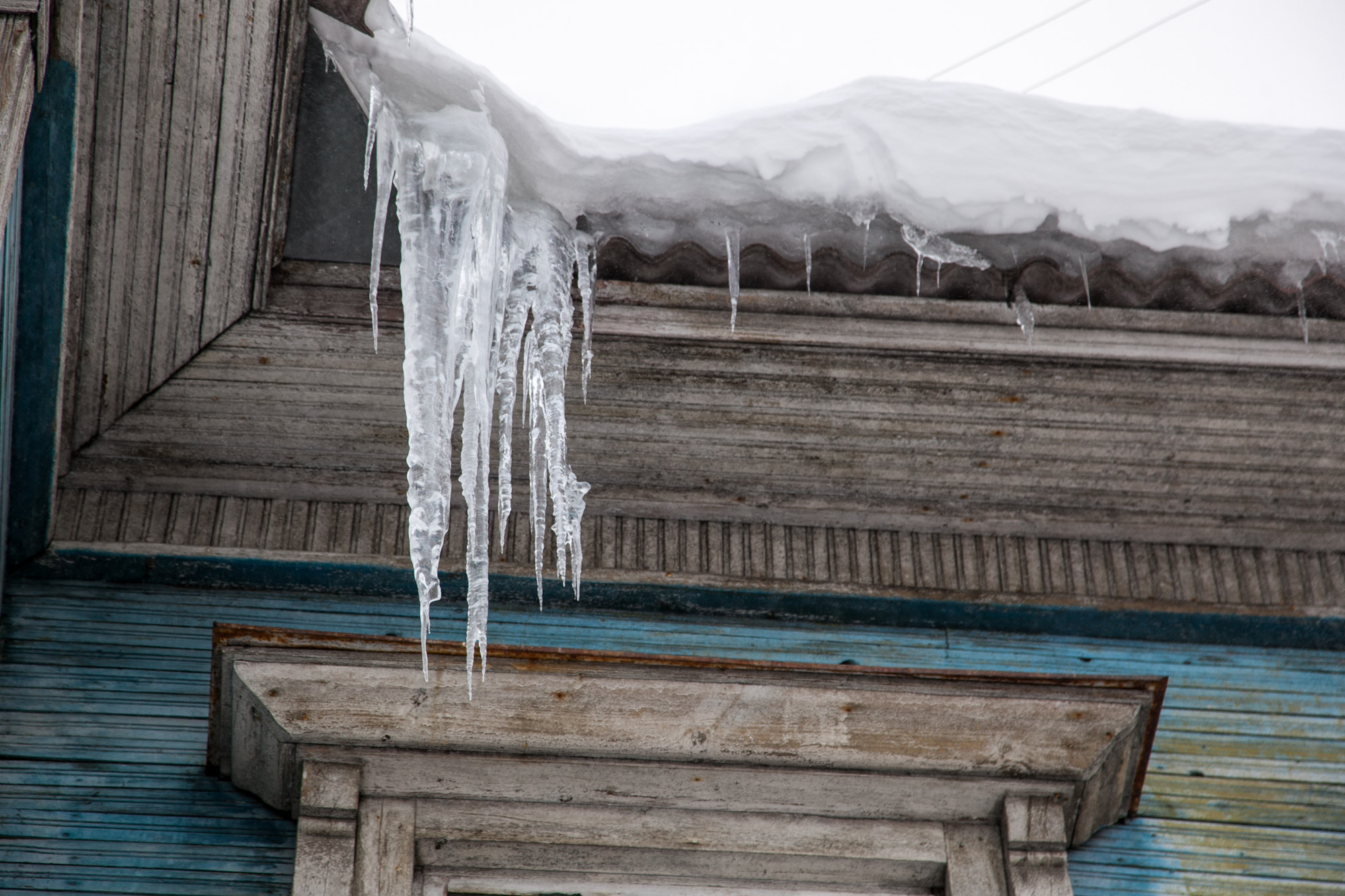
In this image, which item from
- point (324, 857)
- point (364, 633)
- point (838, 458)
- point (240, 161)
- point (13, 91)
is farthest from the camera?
point (838, 458)

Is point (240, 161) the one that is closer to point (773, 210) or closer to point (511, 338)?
point (511, 338)

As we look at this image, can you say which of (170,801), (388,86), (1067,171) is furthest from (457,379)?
(1067,171)

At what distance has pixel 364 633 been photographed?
10.2ft

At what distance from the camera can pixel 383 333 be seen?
2.94 metres

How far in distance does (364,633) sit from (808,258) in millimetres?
1424

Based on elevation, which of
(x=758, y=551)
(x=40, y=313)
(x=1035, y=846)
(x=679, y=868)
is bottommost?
(x=679, y=868)

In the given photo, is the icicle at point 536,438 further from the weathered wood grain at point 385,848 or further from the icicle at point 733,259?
the weathered wood grain at point 385,848

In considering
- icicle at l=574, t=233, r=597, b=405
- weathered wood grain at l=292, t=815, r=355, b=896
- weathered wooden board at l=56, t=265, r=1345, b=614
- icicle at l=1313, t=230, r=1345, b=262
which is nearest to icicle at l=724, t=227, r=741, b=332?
weathered wooden board at l=56, t=265, r=1345, b=614

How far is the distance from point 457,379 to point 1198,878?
2025mm

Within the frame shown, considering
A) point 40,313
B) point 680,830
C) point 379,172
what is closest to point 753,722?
point 680,830

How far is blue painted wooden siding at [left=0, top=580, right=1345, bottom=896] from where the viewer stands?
2.66 m

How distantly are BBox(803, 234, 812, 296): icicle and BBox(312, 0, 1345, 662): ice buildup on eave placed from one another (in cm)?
1

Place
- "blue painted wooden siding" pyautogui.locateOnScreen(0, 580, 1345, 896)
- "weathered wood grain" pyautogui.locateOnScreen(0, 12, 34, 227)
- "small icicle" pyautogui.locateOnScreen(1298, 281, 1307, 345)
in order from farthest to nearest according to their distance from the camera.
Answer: "small icicle" pyautogui.locateOnScreen(1298, 281, 1307, 345), "blue painted wooden siding" pyautogui.locateOnScreen(0, 580, 1345, 896), "weathered wood grain" pyautogui.locateOnScreen(0, 12, 34, 227)

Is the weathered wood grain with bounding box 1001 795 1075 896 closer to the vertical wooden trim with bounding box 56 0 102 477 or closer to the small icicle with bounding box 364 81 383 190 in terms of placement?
the small icicle with bounding box 364 81 383 190
